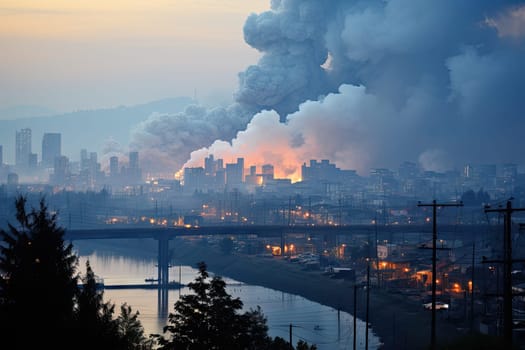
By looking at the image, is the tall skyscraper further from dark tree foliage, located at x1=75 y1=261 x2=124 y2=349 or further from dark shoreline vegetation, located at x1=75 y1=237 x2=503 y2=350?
dark tree foliage, located at x1=75 y1=261 x2=124 y2=349

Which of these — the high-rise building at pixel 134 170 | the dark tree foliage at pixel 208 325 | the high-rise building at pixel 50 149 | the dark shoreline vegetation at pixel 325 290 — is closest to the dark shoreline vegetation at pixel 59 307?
the dark tree foliage at pixel 208 325

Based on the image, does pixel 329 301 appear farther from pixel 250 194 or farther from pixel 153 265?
pixel 250 194

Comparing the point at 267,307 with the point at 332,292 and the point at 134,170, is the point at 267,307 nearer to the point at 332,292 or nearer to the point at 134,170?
the point at 332,292

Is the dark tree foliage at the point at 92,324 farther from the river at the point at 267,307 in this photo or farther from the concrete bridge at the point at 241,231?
the concrete bridge at the point at 241,231

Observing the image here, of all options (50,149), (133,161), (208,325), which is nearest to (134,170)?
(133,161)

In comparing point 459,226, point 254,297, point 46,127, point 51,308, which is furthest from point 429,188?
point 46,127
